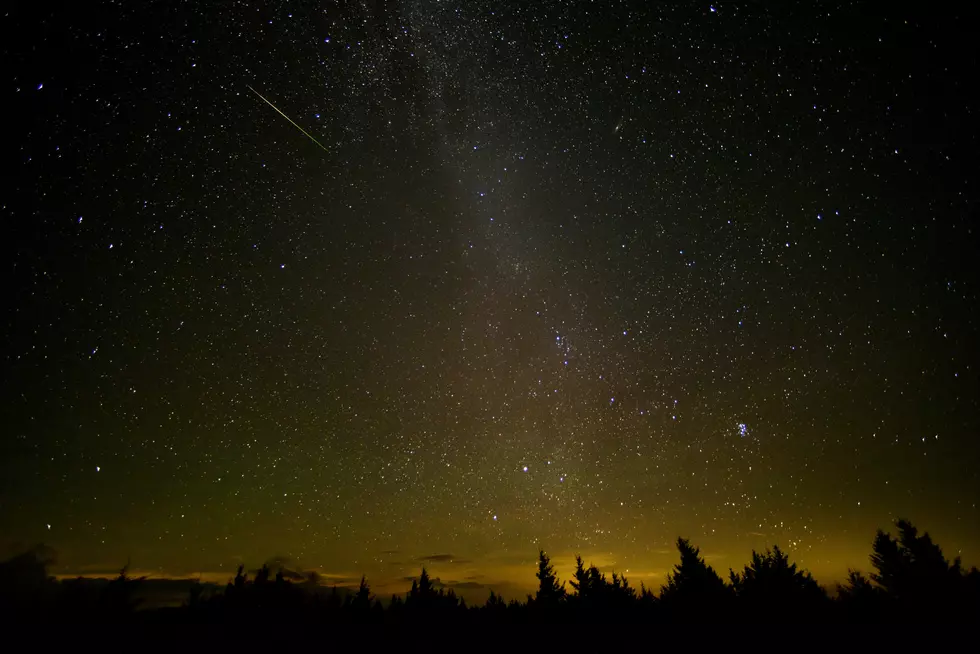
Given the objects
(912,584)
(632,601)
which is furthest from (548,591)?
(912,584)

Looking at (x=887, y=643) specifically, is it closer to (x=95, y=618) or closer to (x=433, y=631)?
(x=433, y=631)

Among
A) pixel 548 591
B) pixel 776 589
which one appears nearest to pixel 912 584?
pixel 776 589

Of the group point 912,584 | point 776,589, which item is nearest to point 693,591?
point 776,589

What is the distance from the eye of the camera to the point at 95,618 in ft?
112

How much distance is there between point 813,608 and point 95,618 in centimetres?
4907

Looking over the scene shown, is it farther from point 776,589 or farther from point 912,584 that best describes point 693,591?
point 912,584

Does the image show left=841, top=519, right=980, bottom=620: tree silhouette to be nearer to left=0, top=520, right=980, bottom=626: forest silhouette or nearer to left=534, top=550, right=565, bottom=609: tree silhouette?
left=0, top=520, right=980, bottom=626: forest silhouette

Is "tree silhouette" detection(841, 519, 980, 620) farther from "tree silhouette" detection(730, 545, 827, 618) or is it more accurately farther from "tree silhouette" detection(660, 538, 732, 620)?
"tree silhouette" detection(660, 538, 732, 620)

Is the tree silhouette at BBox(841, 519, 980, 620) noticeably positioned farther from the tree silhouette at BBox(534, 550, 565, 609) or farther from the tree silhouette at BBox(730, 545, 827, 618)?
the tree silhouette at BBox(534, 550, 565, 609)

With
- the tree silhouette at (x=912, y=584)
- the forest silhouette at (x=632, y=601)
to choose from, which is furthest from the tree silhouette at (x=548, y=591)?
the tree silhouette at (x=912, y=584)

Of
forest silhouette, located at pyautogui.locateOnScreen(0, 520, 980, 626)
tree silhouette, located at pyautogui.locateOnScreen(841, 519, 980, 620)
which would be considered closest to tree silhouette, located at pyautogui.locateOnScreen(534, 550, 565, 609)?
forest silhouette, located at pyautogui.locateOnScreen(0, 520, 980, 626)

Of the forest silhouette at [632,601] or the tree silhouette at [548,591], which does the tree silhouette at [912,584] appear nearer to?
the forest silhouette at [632,601]

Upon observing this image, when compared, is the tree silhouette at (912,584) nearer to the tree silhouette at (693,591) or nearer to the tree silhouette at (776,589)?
the tree silhouette at (776,589)

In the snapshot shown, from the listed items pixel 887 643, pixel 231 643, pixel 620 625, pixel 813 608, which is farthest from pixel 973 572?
pixel 231 643
